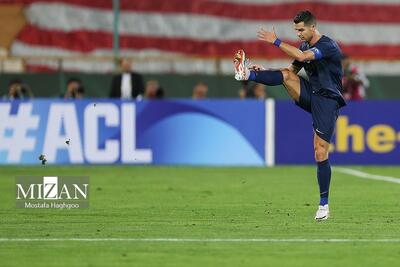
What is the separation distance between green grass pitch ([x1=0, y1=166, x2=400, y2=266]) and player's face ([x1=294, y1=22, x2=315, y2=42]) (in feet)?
6.23

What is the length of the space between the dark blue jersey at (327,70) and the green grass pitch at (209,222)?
4.42ft

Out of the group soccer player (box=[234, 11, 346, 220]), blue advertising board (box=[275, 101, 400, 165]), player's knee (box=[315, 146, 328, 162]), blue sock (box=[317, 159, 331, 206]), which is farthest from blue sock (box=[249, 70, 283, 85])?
blue advertising board (box=[275, 101, 400, 165])

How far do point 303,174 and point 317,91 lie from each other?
7278mm

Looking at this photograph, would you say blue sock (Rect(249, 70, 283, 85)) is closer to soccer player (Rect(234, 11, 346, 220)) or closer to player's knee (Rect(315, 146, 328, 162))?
soccer player (Rect(234, 11, 346, 220))

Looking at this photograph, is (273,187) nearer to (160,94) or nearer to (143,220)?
(143,220)

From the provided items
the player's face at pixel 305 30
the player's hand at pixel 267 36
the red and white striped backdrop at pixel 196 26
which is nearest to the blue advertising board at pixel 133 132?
the red and white striped backdrop at pixel 196 26

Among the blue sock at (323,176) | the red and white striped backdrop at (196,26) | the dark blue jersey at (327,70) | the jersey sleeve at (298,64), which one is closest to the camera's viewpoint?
the dark blue jersey at (327,70)

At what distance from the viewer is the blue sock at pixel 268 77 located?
1333cm

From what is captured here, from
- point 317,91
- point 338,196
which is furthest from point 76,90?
point 317,91

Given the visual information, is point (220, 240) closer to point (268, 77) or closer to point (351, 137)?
point (268, 77)

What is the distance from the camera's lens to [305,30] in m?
13.2

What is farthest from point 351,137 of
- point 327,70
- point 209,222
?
point 209,222

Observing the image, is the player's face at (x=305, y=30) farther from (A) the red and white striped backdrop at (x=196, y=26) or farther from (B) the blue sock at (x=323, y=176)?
(A) the red and white striped backdrop at (x=196, y=26)

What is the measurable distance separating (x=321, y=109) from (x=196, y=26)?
1726 centimetres
